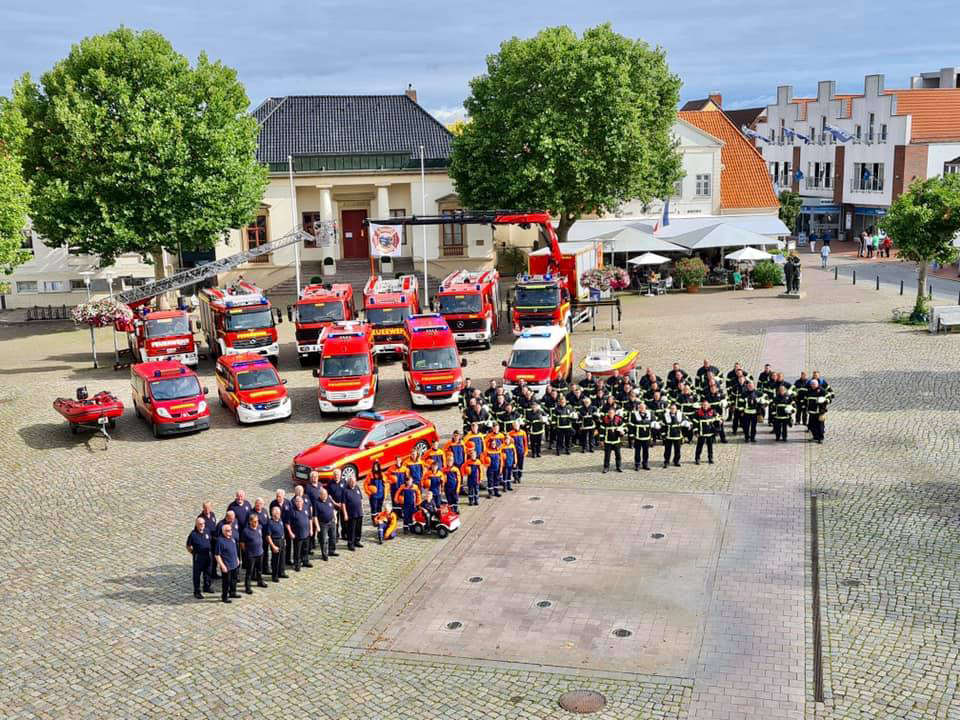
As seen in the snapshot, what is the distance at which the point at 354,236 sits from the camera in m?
53.2

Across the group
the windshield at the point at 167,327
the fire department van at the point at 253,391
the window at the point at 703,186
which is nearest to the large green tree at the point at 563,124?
the window at the point at 703,186

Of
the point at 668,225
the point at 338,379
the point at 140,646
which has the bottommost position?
the point at 140,646

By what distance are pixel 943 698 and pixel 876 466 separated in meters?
9.40

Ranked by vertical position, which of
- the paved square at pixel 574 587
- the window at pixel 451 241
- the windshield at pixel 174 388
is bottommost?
the paved square at pixel 574 587

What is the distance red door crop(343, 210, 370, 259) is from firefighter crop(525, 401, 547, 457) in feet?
106

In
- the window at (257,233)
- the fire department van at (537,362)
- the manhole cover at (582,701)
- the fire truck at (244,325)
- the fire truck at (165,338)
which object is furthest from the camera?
the window at (257,233)

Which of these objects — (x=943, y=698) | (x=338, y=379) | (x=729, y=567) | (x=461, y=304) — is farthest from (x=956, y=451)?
(x=461, y=304)

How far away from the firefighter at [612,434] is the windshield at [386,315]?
45.0 ft

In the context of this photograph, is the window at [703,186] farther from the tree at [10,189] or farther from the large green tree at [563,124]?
the tree at [10,189]

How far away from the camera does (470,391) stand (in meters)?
23.3

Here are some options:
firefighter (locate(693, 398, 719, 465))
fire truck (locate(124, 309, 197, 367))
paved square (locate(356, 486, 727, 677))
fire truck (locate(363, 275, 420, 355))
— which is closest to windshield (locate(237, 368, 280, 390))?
fire truck (locate(363, 275, 420, 355))

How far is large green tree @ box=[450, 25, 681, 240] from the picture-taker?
43.3 meters

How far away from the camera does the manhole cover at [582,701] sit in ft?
37.6

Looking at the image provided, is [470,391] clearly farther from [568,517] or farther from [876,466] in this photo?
[876,466]
